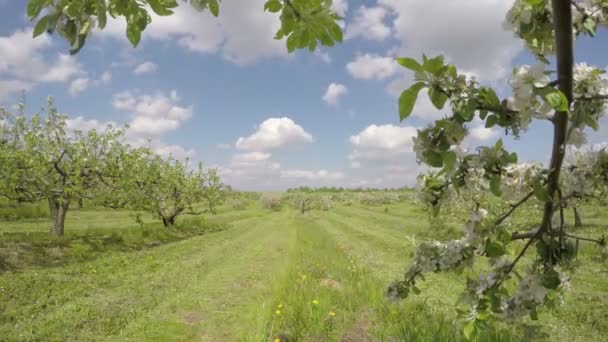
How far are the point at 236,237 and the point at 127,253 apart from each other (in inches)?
309

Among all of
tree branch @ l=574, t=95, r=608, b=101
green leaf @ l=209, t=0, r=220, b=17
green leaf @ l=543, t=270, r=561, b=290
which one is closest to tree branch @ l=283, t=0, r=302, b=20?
green leaf @ l=209, t=0, r=220, b=17

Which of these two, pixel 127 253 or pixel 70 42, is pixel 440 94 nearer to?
pixel 70 42

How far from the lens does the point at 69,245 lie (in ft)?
58.6

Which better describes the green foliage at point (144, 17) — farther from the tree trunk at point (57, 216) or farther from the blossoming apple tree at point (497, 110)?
the tree trunk at point (57, 216)

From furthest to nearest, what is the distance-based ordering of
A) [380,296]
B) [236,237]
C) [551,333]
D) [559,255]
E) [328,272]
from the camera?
[236,237] → [328,272] → [380,296] → [551,333] → [559,255]

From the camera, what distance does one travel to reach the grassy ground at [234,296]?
7.66 metres

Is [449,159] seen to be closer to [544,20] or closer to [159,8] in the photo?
[544,20]

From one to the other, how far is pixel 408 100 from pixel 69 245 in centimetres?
2004

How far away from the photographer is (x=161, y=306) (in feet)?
33.2

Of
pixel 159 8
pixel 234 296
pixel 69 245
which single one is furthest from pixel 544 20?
pixel 69 245

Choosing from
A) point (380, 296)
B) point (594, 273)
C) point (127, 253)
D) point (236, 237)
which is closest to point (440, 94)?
point (380, 296)

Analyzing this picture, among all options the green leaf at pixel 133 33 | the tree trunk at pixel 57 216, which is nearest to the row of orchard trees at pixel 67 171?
the tree trunk at pixel 57 216

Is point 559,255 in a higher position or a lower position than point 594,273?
higher

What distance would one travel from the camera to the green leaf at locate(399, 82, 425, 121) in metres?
1.46
